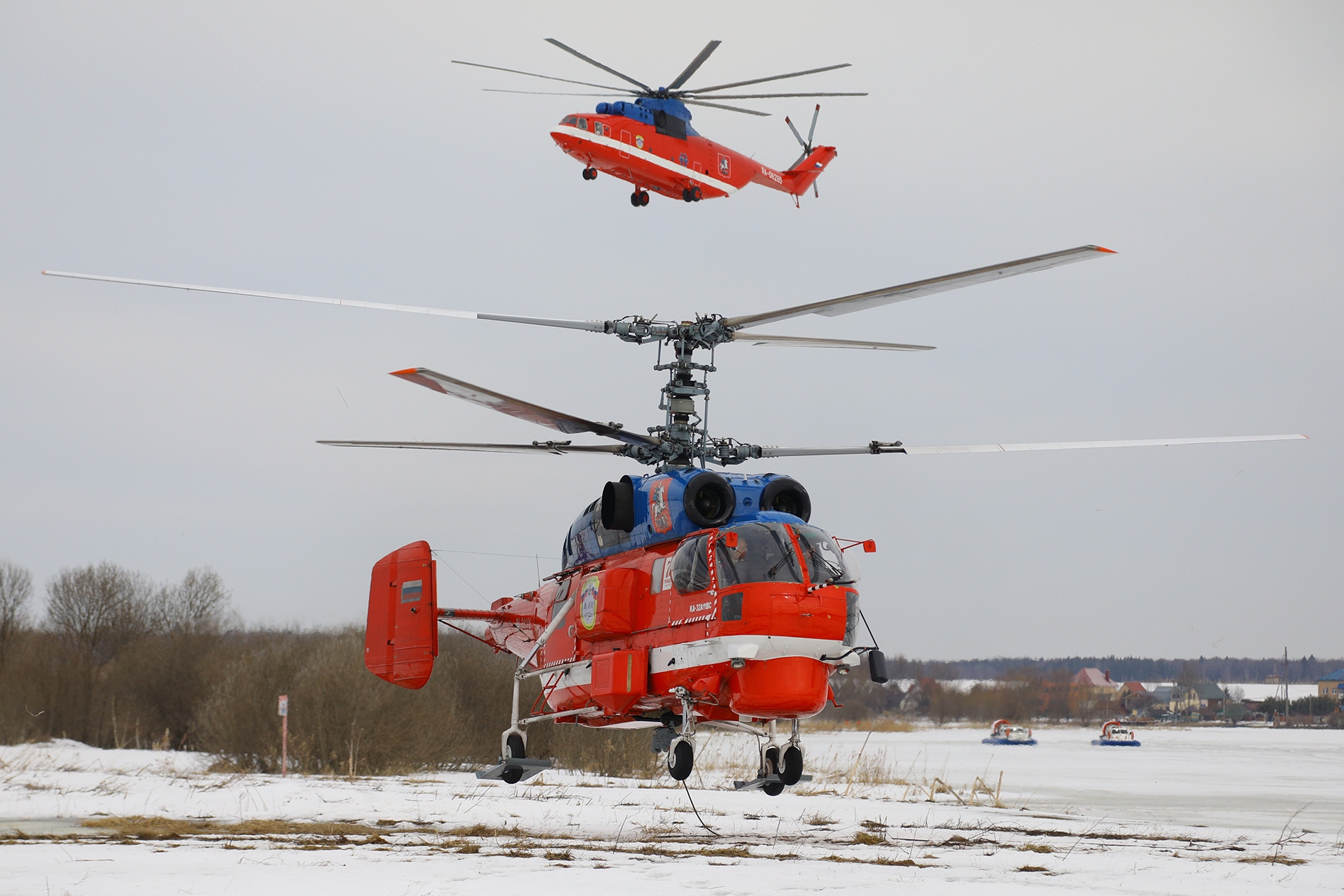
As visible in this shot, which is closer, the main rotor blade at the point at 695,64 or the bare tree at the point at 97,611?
the main rotor blade at the point at 695,64

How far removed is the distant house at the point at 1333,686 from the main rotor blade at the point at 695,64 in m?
102

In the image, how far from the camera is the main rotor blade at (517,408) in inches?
500

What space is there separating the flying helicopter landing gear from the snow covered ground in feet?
3.38

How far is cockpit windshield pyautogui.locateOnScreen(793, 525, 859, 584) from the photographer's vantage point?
13188 millimetres

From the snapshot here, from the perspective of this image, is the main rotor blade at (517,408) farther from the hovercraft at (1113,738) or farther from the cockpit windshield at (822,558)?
the hovercraft at (1113,738)

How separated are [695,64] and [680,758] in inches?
563

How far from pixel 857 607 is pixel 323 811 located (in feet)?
31.5

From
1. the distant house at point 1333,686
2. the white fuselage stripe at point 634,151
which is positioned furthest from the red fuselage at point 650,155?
the distant house at point 1333,686

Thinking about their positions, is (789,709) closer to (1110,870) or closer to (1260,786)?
(1110,870)

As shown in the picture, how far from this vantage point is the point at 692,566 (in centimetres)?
1352

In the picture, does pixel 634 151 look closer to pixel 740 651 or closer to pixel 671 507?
pixel 671 507

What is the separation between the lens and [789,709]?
511 inches

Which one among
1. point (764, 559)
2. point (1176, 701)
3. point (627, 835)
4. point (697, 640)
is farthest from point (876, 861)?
point (1176, 701)

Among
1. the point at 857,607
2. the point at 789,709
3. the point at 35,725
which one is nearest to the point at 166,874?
the point at 789,709
